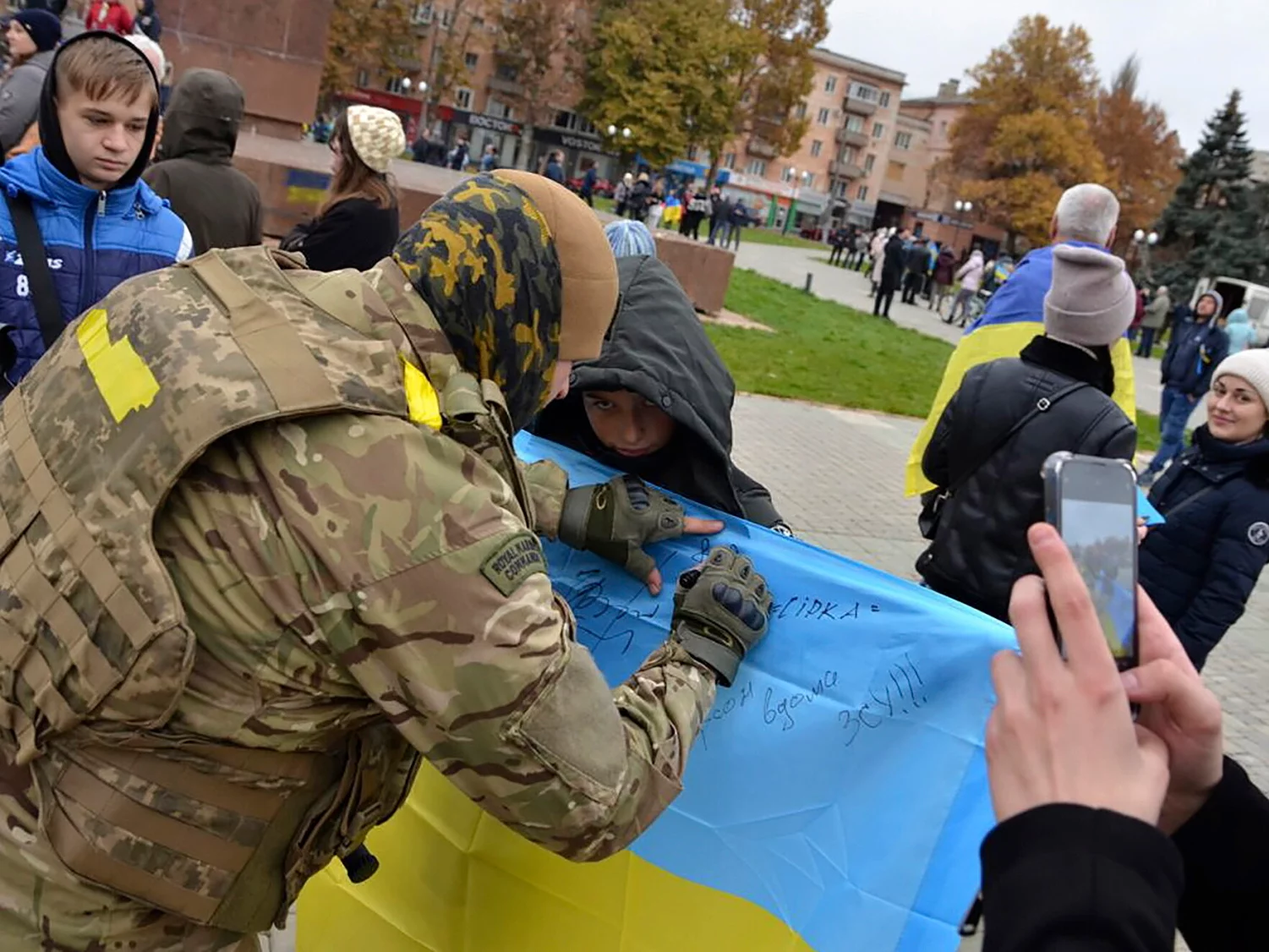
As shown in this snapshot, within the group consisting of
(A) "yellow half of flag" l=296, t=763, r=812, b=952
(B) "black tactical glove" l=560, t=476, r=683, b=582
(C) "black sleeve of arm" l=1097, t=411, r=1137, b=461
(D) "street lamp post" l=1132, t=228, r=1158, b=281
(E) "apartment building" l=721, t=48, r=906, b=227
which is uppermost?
(E) "apartment building" l=721, t=48, r=906, b=227

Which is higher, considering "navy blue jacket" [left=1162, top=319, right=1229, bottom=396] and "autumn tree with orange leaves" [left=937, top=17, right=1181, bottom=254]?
"autumn tree with orange leaves" [left=937, top=17, right=1181, bottom=254]

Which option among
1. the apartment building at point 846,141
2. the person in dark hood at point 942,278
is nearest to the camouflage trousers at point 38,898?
the person in dark hood at point 942,278

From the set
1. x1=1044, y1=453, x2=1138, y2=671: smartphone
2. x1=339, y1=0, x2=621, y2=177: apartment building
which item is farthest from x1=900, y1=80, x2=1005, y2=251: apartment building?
x1=1044, y1=453, x2=1138, y2=671: smartphone

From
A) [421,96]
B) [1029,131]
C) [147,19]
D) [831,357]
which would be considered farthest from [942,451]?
[421,96]

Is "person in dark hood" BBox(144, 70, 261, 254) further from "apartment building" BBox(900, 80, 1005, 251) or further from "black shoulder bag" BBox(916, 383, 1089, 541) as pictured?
"apartment building" BBox(900, 80, 1005, 251)

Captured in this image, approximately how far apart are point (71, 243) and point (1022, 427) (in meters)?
2.95

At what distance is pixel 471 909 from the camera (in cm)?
244

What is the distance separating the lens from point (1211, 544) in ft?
15.0

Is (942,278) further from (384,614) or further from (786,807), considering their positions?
(384,614)

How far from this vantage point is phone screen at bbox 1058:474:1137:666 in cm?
106

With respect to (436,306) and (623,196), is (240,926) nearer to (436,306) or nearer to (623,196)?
(436,306)

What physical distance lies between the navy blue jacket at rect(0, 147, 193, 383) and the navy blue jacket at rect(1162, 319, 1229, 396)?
1165 centimetres

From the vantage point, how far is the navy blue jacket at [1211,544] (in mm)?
4395

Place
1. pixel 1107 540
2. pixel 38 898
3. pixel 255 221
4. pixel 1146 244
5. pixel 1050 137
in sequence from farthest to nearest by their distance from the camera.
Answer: pixel 1050 137 < pixel 1146 244 < pixel 255 221 < pixel 38 898 < pixel 1107 540
